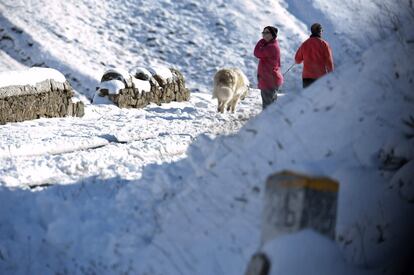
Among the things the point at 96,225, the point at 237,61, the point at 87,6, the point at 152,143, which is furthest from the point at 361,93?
the point at 87,6

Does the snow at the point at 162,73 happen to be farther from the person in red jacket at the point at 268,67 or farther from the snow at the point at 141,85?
the person in red jacket at the point at 268,67

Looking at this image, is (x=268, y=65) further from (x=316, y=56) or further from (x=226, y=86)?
(x=226, y=86)

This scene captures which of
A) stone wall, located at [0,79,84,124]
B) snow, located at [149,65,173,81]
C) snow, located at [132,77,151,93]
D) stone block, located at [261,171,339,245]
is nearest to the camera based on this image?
stone block, located at [261,171,339,245]

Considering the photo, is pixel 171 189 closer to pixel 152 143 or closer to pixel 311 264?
pixel 311 264

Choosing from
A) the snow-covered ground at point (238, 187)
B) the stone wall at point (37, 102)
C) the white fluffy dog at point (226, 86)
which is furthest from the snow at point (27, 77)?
the white fluffy dog at point (226, 86)

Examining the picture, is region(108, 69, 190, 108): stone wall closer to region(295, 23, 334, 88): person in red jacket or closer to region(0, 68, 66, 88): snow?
region(0, 68, 66, 88): snow

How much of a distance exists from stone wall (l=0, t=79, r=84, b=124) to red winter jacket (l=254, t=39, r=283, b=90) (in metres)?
4.06

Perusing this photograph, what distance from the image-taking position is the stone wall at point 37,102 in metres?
10.7

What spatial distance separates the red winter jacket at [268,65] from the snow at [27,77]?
13.4ft

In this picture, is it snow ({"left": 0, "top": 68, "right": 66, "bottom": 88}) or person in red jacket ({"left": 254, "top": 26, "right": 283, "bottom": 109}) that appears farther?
snow ({"left": 0, "top": 68, "right": 66, "bottom": 88})

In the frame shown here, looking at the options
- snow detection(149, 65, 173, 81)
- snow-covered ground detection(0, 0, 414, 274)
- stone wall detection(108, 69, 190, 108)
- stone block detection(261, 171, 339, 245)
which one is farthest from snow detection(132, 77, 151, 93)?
stone block detection(261, 171, 339, 245)

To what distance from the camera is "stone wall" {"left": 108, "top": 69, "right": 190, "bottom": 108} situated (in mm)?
15492

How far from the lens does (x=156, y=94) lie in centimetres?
1736

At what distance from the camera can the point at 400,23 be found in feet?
16.0
